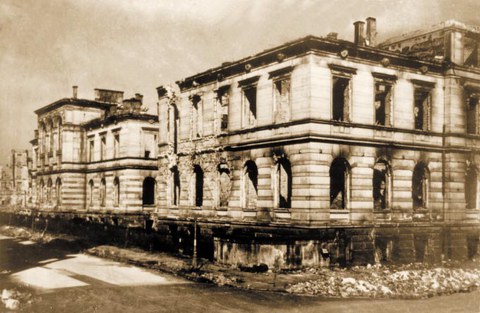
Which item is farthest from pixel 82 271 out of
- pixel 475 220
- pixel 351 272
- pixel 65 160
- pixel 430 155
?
pixel 65 160

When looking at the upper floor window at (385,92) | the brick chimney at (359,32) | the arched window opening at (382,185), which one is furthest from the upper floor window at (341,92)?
the arched window opening at (382,185)

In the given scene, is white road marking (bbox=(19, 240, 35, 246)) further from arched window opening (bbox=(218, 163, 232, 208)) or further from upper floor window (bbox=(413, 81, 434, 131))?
upper floor window (bbox=(413, 81, 434, 131))

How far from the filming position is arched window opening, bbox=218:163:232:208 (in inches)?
1076

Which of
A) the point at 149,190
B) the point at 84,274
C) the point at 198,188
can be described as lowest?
the point at 84,274

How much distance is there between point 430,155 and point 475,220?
4335 mm

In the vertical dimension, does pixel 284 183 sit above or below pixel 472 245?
above

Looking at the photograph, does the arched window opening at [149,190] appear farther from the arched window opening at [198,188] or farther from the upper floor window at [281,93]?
the upper floor window at [281,93]

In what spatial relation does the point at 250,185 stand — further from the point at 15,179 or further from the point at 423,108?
the point at 15,179

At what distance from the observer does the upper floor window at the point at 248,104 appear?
25975 mm


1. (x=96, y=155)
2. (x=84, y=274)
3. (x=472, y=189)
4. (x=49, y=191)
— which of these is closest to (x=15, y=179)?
(x=49, y=191)

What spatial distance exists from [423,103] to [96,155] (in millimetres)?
29015

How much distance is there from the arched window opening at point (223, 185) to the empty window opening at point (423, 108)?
1049 cm

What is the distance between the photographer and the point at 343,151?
2262 cm

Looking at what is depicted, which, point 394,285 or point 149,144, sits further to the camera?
point 149,144
